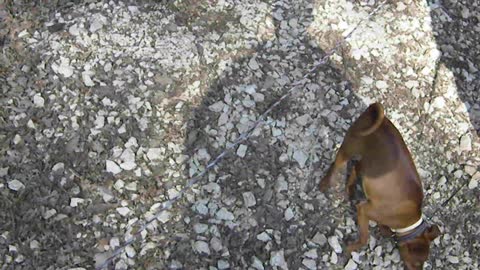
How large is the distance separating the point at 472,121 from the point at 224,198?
70.7 inches

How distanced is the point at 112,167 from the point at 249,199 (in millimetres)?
811

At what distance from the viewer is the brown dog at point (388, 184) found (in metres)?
3.37

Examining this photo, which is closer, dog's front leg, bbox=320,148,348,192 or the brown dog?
A: the brown dog

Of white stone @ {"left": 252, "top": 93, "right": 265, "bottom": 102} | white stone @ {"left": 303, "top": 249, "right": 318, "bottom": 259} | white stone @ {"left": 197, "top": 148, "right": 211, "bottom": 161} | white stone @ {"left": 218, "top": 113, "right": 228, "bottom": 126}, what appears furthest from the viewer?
white stone @ {"left": 252, "top": 93, "right": 265, "bottom": 102}

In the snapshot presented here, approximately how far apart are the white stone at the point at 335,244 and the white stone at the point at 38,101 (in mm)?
1884

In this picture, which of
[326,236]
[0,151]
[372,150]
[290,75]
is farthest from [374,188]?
[0,151]

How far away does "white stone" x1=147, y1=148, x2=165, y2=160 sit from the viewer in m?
3.80

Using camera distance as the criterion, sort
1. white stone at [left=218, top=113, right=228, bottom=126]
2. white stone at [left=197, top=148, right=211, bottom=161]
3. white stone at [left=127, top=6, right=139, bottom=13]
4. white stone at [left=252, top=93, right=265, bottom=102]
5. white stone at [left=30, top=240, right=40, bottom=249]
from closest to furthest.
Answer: white stone at [left=30, top=240, right=40, bottom=249] < white stone at [left=197, top=148, right=211, bottom=161] < white stone at [left=218, top=113, right=228, bottom=126] < white stone at [left=252, top=93, right=265, bottom=102] < white stone at [left=127, top=6, right=139, bottom=13]

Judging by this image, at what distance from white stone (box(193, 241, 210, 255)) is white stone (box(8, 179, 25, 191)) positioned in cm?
101

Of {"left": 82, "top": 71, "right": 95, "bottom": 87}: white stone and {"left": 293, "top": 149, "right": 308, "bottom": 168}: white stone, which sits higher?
{"left": 82, "top": 71, "right": 95, "bottom": 87}: white stone

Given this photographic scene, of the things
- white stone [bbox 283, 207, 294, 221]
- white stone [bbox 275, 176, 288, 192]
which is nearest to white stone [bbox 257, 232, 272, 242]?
white stone [bbox 283, 207, 294, 221]

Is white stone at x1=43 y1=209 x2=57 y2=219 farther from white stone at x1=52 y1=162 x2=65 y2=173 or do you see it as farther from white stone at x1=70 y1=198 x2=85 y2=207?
white stone at x1=52 y1=162 x2=65 y2=173

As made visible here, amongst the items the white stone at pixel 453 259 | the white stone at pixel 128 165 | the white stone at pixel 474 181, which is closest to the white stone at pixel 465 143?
the white stone at pixel 474 181

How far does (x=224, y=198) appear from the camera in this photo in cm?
371
